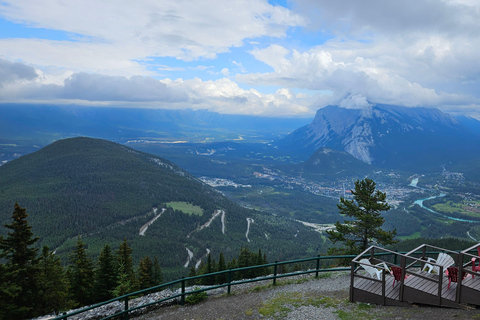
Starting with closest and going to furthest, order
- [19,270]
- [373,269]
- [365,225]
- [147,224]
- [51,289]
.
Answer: [373,269]
[19,270]
[51,289]
[365,225]
[147,224]

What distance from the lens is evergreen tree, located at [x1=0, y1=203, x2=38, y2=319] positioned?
2238cm

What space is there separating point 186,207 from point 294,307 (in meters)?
163

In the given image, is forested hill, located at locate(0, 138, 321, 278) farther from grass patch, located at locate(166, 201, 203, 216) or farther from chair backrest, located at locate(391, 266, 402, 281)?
chair backrest, located at locate(391, 266, 402, 281)

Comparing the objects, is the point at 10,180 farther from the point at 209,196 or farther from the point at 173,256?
the point at 173,256

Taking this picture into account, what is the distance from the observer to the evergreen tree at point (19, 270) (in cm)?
2238

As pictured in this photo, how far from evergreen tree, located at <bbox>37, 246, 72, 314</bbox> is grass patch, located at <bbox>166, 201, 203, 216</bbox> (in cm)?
13679

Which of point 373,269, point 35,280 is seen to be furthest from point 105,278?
point 373,269

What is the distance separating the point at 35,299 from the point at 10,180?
196 metres

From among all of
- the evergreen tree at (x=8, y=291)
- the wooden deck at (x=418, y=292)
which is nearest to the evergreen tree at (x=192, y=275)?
the evergreen tree at (x=8, y=291)

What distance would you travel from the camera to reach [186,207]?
6757 inches

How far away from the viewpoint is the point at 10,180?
180500 millimetres

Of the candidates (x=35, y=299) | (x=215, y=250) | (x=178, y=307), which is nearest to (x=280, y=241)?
(x=215, y=250)

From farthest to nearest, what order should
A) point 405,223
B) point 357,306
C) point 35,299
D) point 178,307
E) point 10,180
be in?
point 10,180
point 405,223
point 35,299
point 178,307
point 357,306

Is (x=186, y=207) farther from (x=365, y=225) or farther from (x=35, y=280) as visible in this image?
(x=365, y=225)
